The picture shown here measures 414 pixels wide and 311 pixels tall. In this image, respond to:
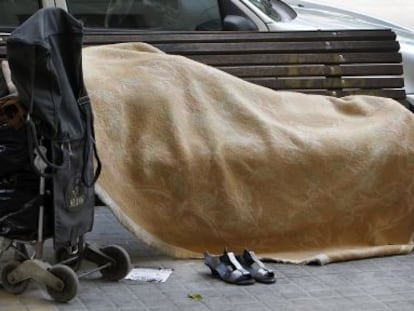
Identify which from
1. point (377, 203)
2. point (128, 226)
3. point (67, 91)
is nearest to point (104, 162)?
point (128, 226)

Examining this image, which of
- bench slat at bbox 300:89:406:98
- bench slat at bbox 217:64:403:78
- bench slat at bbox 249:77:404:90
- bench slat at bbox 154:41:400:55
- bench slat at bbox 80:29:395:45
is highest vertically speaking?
bench slat at bbox 80:29:395:45

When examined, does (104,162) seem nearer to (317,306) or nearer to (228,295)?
(228,295)

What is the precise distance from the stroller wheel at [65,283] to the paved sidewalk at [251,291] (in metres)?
0.05

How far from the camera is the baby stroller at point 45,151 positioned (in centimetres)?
494

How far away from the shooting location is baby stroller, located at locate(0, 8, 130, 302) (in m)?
4.94

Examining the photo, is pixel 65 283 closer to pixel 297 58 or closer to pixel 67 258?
pixel 67 258

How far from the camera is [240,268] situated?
5.59m

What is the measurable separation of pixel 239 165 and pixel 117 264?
2.91 ft

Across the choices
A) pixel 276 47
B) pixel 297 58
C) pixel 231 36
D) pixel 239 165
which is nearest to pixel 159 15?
pixel 231 36

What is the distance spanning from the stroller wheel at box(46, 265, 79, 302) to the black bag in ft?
0.39

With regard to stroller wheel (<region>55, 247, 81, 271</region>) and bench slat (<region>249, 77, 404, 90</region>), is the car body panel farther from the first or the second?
stroller wheel (<region>55, 247, 81, 271</region>)

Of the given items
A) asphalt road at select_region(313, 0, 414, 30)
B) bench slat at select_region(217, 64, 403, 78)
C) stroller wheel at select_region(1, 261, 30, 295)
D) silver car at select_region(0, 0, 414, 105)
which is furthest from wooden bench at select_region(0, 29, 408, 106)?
asphalt road at select_region(313, 0, 414, 30)

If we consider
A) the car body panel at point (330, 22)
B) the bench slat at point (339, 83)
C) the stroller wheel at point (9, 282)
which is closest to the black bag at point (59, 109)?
the stroller wheel at point (9, 282)

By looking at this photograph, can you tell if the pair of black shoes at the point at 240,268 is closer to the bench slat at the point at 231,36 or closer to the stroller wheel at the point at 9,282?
the stroller wheel at the point at 9,282
